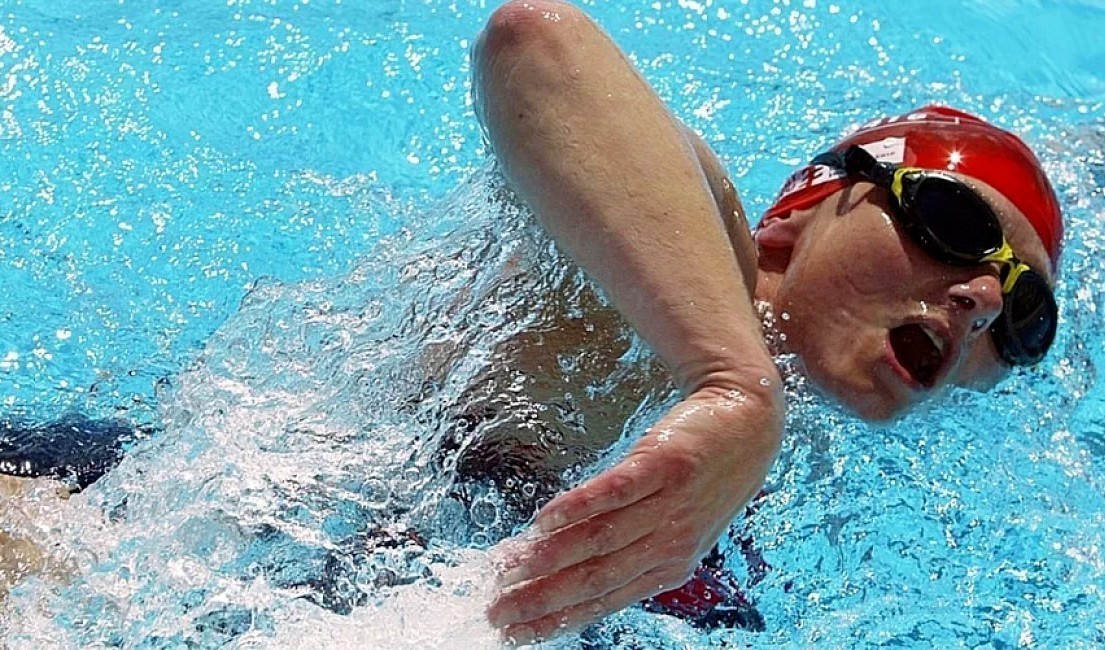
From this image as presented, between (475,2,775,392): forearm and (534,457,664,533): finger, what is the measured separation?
0.12m

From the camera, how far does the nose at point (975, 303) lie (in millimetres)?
1357

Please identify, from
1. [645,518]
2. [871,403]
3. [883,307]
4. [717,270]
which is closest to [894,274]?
[883,307]

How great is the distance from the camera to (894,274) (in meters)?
1.37

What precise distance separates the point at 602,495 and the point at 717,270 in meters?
0.25

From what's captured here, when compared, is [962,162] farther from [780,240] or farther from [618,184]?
[618,184]

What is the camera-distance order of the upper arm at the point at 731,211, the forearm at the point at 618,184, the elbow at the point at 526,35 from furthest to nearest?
the upper arm at the point at 731,211 → the elbow at the point at 526,35 → the forearm at the point at 618,184

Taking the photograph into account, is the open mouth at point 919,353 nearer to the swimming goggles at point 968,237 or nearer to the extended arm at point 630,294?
the swimming goggles at point 968,237

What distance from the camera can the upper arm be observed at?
135 cm

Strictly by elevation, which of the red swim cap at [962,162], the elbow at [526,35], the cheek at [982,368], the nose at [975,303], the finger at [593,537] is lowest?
the cheek at [982,368]

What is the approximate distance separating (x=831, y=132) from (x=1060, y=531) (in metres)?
0.99

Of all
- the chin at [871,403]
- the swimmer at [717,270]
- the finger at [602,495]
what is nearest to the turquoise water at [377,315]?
the chin at [871,403]

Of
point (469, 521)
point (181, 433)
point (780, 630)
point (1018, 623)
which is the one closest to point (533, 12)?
point (469, 521)

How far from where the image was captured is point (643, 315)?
3.45ft

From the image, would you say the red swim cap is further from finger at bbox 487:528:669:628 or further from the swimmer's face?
finger at bbox 487:528:669:628
